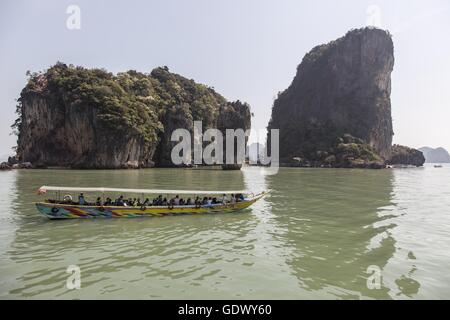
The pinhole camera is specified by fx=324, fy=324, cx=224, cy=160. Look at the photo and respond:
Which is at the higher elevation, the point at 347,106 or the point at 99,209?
the point at 347,106

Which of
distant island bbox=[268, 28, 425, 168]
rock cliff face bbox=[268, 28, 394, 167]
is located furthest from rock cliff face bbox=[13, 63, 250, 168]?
rock cliff face bbox=[268, 28, 394, 167]

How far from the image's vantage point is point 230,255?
13.9 m

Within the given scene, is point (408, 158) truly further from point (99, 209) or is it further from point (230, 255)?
point (230, 255)

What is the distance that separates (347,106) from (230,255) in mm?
145118

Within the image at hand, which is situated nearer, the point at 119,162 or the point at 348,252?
the point at 348,252

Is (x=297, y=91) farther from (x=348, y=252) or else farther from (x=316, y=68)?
(x=348, y=252)

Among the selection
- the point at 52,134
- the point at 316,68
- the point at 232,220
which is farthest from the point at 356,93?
the point at 232,220

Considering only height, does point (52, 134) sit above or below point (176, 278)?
above

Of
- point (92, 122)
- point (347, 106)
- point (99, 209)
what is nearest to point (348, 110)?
point (347, 106)

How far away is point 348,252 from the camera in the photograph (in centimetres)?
1451

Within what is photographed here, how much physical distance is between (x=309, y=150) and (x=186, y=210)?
120010mm

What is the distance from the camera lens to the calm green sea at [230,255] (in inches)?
416

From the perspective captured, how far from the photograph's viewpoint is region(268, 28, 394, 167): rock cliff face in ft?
446

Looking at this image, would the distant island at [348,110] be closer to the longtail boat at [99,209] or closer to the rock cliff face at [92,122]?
the rock cliff face at [92,122]
